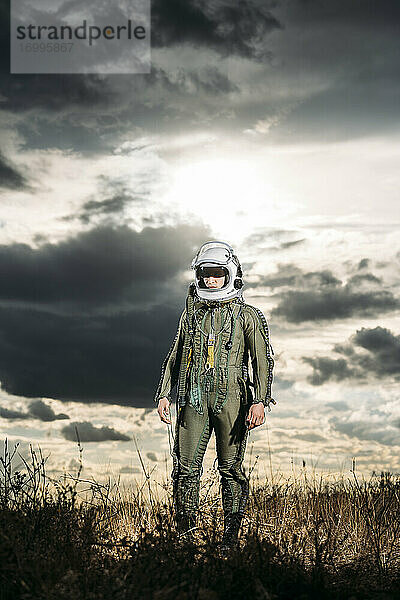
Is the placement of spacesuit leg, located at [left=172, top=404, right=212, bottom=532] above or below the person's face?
below

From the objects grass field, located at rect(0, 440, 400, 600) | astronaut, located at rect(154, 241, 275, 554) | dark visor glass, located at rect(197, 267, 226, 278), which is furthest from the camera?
dark visor glass, located at rect(197, 267, 226, 278)

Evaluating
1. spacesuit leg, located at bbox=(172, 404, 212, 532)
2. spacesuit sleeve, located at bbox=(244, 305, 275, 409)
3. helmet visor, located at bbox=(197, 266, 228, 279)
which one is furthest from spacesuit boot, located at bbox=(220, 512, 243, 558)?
helmet visor, located at bbox=(197, 266, 228, 279)

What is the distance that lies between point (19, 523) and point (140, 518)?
Answer: 1883 millimetres

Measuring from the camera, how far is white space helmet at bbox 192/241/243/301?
7.28 m

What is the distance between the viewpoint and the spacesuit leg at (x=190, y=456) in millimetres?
7195

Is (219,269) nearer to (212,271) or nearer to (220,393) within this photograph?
(212,271)

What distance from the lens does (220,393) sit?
7145 millimetres

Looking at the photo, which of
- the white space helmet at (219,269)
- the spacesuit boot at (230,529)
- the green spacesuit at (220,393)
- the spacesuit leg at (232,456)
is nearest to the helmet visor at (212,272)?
the white space helmet at (219,269)

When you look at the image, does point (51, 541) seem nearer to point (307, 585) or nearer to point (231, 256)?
point (307, 585)

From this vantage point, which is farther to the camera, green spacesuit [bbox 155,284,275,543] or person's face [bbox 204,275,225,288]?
person's face [bbox 204,275,225,288]

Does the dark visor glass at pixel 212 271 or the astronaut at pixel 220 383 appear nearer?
the astronaut at pixel 220 383

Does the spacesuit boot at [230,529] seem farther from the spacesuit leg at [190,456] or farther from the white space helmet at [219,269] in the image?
the white space helmet at [219,269]

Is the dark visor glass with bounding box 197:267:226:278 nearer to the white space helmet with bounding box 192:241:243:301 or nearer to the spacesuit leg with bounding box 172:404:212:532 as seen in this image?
the white space helmet with bounding box 192:241:243:301

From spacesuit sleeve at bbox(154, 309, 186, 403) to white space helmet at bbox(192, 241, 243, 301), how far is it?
1.29 ft
